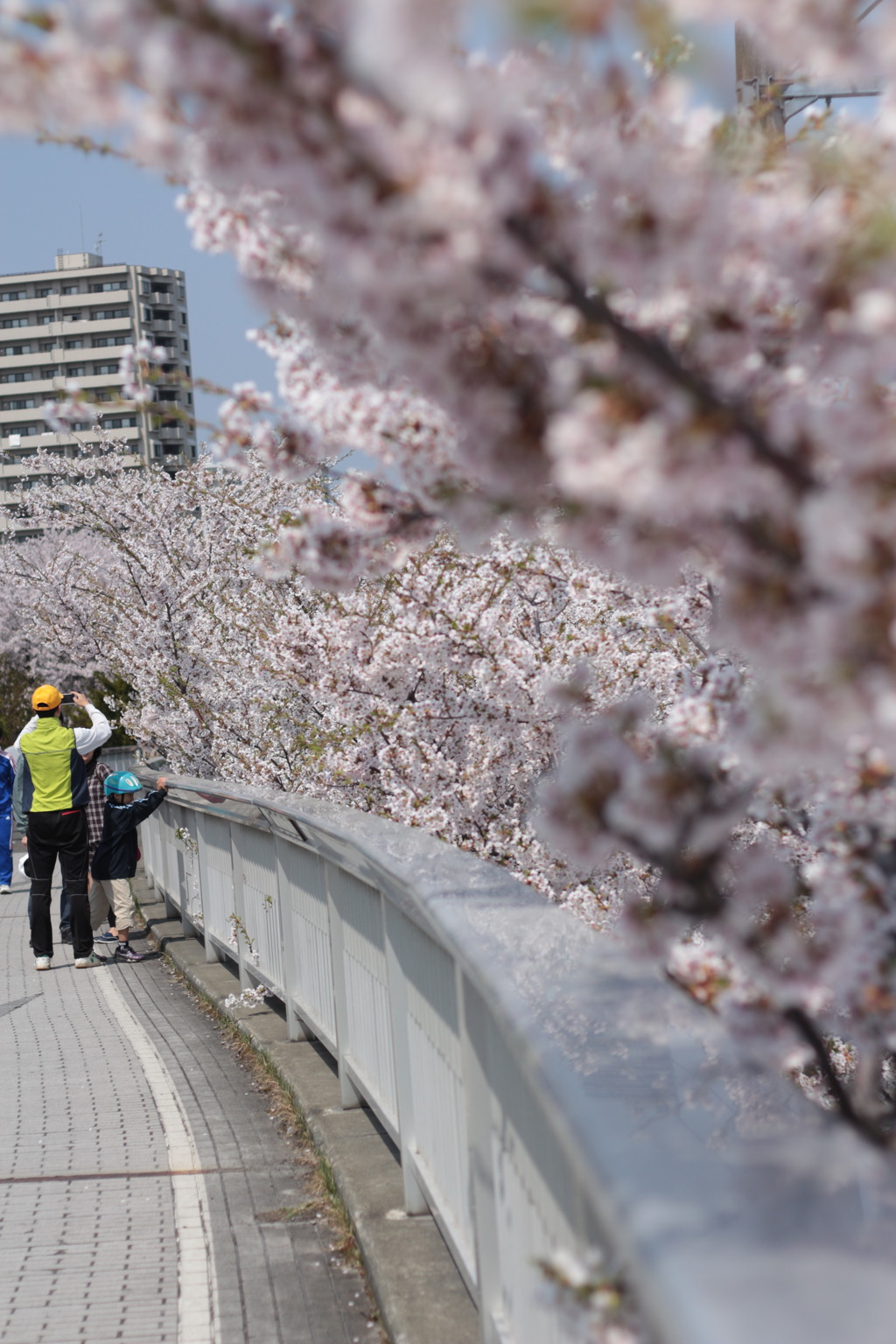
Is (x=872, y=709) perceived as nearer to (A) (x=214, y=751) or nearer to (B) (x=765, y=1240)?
(B) (x=765, y=1240)

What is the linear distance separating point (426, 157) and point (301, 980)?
601 cm

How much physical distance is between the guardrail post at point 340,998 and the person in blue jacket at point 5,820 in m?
10.2

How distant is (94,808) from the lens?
37.6ft

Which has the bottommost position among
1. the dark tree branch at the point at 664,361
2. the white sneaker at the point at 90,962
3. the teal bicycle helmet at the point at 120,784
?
the white sneaker at the point at 90,962

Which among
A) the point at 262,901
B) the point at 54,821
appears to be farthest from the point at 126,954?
the point at 262,901

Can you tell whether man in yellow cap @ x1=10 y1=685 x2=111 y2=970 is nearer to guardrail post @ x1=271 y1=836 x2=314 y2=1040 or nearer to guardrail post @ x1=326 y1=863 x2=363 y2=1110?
guardrail post @ x1=271 y1=836 x2=314 y2=1040

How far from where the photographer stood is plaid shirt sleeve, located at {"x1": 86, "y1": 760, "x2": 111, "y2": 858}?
11422 millimetres

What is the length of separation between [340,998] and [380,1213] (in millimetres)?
1232

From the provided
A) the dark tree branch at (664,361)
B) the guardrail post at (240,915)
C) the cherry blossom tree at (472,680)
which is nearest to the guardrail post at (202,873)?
the cherry blossom tree at (472,680)

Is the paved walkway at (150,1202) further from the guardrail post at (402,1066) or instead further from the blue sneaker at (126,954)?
the blue sneaker at (126,954)

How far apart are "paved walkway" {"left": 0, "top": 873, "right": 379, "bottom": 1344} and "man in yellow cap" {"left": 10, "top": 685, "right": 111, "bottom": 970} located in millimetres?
2148

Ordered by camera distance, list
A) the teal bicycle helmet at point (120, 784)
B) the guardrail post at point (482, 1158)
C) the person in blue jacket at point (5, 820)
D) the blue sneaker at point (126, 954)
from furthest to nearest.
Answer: the person in blue jacket at point (5, 820) → the teal bicycle helmet at point (120, 784) → the blue sneaker at point (126, 954) → the guardrail post at point (482, 1158)

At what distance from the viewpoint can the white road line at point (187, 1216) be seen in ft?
14.4

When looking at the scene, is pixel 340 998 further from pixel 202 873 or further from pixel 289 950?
pixel 202 873
